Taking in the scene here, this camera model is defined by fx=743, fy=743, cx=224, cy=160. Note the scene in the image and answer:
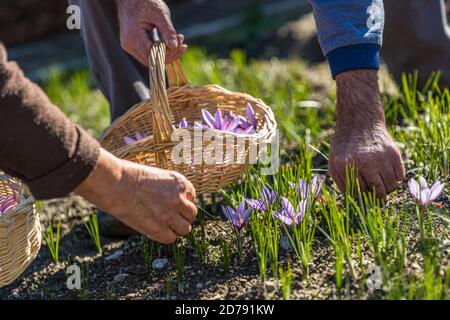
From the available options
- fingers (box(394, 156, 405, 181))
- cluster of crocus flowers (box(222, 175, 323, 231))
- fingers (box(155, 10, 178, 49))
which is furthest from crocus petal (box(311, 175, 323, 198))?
fingers (box(155, 10, 178, 49))

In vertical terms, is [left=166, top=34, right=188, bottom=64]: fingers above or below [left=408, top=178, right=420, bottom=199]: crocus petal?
above

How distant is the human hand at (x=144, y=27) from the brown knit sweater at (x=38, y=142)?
666mm

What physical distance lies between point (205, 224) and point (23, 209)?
2.09ft

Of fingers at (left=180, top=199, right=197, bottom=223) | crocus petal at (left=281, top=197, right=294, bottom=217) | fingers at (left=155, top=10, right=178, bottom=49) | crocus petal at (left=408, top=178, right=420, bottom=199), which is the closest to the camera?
fingers at (left=180, top=199, right=197, bottom=223)

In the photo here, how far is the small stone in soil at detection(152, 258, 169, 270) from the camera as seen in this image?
2241mm

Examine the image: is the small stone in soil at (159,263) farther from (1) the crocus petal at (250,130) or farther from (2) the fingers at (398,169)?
(2) the fingers at (398,169)

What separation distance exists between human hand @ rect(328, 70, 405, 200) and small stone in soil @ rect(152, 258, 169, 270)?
22.7 inches

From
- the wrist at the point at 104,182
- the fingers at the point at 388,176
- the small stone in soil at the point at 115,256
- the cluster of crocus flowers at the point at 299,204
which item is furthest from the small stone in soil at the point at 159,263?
the fingers at the point at 388,176

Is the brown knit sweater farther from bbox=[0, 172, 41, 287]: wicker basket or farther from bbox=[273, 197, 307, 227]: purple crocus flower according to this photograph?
bbox=[273, 197, 307, 227]: purple crocus flower

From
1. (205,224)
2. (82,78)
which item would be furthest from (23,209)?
(82,78)

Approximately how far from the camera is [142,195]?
5.67 feet

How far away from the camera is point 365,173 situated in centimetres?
204

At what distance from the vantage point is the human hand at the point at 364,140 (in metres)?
2.04

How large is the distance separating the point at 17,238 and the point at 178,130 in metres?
0.53
